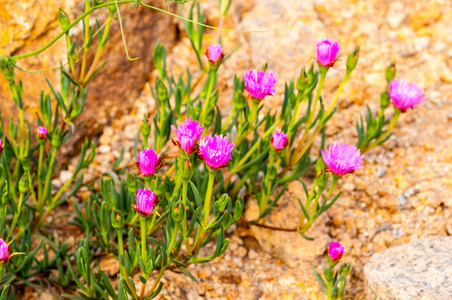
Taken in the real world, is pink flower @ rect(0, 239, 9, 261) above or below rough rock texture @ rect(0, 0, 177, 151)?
below

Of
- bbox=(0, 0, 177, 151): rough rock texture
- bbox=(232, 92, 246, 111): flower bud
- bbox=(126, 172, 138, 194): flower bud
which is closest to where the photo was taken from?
bbox=(126, 172, 138, 194): flower bud

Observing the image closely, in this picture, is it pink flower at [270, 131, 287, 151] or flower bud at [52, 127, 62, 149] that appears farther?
flower bud at [52, 127, 62, 149]

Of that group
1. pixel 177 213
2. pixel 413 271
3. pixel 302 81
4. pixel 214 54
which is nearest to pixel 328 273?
pixel 413 271

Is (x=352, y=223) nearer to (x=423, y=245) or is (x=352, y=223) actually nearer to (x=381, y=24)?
(x=423, y=245)

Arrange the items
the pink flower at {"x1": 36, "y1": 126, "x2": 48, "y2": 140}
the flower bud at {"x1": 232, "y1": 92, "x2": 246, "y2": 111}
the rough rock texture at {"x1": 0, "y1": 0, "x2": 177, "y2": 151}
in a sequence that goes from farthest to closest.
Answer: the rough rock texture at {"x1": 0, "y1": 0, "x2": 177, "y2": 151}, the pink flower at {"x1": 36, "y1": 126, "x2": 48, "y2": 140}, the flower bud at {"x1": 232, "y1": 92, "x2": 246, "y2": 111}

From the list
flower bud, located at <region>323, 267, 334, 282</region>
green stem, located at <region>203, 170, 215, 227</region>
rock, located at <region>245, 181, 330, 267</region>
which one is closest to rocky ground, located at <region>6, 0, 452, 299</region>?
rock, located at <region>245, 181, 330, 267</region>

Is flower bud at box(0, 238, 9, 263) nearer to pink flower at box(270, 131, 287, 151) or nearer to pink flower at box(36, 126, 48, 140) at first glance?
pink flower at box(36, 126, 48, 140)
